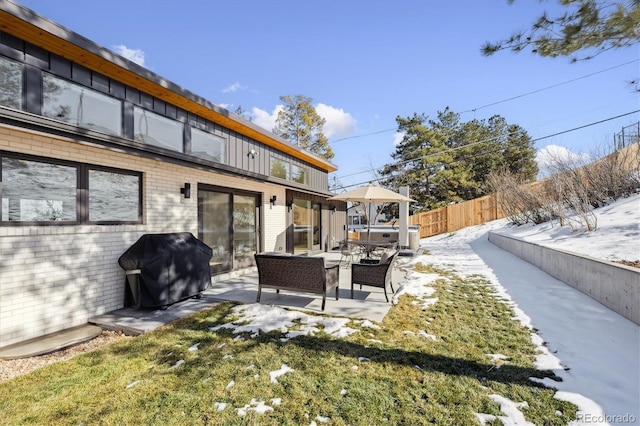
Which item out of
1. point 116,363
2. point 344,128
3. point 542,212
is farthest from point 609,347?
point 344,128

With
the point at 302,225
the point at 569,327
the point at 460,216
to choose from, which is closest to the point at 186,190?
the point at 302,225

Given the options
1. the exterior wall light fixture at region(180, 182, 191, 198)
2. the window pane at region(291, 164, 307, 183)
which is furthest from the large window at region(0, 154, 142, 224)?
the window pane at region(291, 164, 307, 183)

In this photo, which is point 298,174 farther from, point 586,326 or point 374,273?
point 586,326

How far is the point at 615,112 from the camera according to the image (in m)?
13.6

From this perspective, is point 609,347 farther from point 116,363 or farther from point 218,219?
point 218,219

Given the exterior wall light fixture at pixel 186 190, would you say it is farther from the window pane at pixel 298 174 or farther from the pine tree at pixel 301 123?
the pine tree at pixel 301 123

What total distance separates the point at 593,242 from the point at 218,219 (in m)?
9.41

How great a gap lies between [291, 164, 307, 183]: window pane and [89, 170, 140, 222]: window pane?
21.5 feet

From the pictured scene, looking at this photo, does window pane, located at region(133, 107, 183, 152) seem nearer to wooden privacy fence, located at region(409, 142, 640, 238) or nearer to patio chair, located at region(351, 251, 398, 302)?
patio chair, located at region(351, 251, 398, 302)

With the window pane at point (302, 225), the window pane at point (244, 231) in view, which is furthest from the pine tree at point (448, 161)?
the window pane at point (244, 231)

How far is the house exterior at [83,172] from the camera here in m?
4.00

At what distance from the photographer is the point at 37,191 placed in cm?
427

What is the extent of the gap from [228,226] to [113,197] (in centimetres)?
298

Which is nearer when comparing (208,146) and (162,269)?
(162,269)
